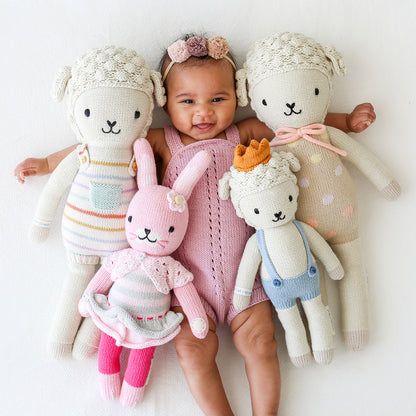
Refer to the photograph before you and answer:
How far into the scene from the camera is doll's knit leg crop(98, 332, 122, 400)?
1.16 m

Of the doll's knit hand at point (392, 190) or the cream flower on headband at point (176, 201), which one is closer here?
the cream flower on headband at point (176, 201)

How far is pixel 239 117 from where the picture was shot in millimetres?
1359

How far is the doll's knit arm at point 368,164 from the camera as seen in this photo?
4.06 feet

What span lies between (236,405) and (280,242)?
43 cm

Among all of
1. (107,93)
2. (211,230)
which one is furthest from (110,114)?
(211,230)

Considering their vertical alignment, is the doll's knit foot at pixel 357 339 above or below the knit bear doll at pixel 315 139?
below

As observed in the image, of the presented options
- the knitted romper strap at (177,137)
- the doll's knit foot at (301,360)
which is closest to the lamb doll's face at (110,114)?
the knitted romper strap at (177,137)

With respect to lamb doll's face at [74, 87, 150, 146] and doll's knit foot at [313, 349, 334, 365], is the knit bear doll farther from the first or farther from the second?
lamb doll's face at [74, 87, 150, 146]

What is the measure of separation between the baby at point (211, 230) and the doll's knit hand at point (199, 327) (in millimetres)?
37

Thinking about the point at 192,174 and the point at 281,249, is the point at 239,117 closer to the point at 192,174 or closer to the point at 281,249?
the point at 192,174

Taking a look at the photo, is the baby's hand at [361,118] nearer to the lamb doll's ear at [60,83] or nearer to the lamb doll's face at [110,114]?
the lamb doll's face at [110,114]

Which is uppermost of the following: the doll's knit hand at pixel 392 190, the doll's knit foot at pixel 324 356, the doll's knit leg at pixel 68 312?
the doll's knit hand at pixel 392 190

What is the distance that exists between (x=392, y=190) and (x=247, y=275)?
46cm

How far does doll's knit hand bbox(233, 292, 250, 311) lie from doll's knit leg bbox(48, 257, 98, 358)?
1.22 ft
